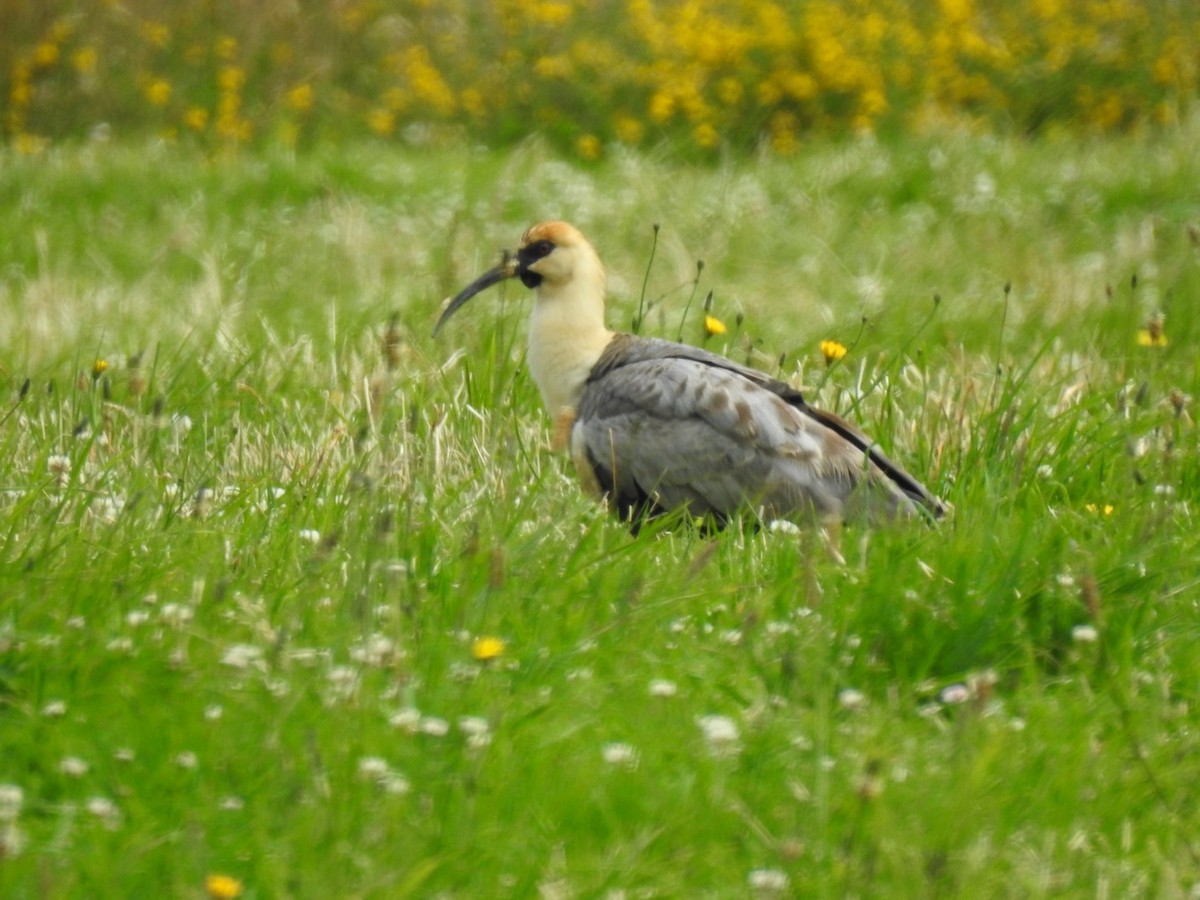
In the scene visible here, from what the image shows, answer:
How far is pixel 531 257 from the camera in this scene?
18.6ft

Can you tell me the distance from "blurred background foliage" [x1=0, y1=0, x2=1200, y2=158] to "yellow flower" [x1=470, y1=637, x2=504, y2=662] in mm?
9075

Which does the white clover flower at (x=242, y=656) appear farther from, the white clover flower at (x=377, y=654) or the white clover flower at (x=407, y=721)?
the white clover flower at (x=407, y=721)

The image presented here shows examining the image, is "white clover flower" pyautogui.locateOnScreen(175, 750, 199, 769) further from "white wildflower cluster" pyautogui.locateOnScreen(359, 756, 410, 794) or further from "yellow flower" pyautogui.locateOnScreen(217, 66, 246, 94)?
"yellow flower" pyautogui.locateOnScreen(217, 66, 246, 94)

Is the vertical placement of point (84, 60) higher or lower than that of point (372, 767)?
lower

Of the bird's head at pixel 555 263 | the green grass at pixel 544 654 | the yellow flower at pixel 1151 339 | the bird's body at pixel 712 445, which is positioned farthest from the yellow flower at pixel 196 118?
the bird's body at pixel 712 445

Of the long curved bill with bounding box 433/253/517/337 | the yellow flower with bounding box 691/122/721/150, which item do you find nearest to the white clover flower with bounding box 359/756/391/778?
the long curved bill with bounding box 433/253/517/337

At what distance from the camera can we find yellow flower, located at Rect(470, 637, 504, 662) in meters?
3.25

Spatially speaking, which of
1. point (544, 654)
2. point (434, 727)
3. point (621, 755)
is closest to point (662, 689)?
point (621, 755)

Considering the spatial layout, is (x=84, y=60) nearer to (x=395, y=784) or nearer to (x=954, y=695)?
(x=954, y=695)

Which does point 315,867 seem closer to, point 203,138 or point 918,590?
point 918,590

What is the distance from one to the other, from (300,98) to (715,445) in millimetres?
8506

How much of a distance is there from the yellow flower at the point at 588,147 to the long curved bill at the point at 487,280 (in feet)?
20.8

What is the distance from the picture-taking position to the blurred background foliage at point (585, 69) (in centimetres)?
1248

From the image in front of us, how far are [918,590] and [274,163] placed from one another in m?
7.06
